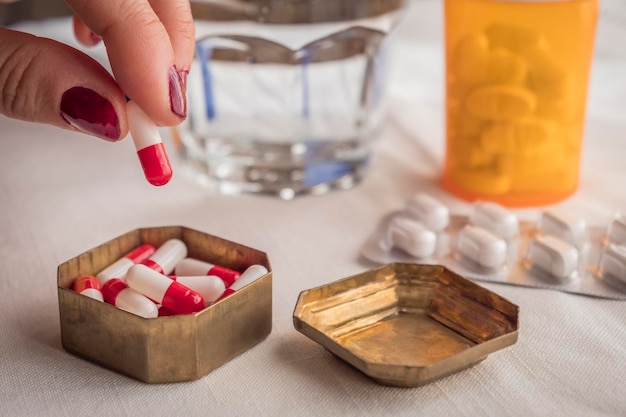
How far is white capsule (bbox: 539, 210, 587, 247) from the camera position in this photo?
701 millimetres

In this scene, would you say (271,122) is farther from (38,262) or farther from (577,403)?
(577,403)

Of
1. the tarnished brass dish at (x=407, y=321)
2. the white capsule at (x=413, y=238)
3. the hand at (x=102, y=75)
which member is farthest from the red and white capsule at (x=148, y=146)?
the white capsule at (x=413, y=238)

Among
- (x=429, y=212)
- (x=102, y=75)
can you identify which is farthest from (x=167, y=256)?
(x=429, y=212)

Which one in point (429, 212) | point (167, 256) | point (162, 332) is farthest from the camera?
point (429, 212)

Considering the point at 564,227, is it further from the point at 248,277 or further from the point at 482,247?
the point at 248,277

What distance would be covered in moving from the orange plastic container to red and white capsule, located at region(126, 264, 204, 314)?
1.10 ft

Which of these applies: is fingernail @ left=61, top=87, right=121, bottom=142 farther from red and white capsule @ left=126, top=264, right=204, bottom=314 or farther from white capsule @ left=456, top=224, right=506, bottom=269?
white capsule @ left=456, top=224, right=506, bottom=269

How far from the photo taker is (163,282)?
56 centimetres

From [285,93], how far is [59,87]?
0.30m

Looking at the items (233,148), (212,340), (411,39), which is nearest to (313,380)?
(212,340)

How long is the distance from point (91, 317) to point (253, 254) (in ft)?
0.40

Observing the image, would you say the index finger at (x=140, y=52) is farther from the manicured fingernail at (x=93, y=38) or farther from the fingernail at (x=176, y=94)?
the manicured fingernail at (x=93, y=38)

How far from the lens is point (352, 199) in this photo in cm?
82

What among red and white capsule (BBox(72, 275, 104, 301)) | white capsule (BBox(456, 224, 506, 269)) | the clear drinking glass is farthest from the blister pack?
red and white capsule (BBox(72, 275, 104, 301))
